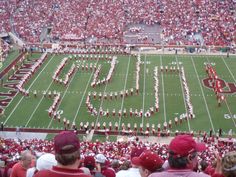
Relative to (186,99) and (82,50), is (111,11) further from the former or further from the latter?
(186,99)

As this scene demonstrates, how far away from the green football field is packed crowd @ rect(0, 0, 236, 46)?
5.66 meters

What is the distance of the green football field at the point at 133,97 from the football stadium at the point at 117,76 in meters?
0.05

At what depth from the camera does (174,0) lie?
41156 mm

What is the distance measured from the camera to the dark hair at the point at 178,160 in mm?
3613

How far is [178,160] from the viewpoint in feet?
11.9

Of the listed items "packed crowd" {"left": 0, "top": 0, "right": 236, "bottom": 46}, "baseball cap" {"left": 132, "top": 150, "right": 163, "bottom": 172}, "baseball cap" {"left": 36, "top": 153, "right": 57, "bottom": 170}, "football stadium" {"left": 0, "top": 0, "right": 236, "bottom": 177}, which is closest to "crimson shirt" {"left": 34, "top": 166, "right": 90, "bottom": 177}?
"baseball cap" {"left": 36, "top": 153, "right": 57, "bottom": 170}

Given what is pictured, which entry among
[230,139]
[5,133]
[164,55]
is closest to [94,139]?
[5,133]

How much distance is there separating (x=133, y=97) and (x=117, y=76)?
338cm

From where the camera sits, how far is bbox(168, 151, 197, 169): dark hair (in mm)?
3613

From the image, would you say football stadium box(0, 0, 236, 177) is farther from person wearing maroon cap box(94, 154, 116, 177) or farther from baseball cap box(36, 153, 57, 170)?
baseball cap box(36, 153, 57, 170)

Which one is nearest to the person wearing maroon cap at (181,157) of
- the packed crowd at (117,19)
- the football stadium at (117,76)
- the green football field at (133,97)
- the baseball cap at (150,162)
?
the baseball cap at (150,162)

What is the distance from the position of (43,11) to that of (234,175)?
1472 inches

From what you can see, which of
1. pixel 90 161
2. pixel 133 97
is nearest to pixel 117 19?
pixel 133 97

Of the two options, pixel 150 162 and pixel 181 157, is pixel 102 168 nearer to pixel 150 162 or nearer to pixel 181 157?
pixel 150 162
